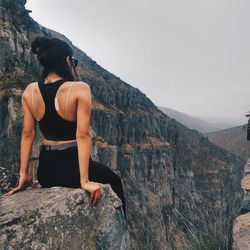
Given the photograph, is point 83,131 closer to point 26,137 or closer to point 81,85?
point 81,85

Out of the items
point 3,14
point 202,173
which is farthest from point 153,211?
point 3,14

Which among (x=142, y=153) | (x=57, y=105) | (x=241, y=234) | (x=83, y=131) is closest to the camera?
(x=83, y=131)

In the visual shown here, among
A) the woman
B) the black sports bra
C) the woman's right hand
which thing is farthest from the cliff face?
the woman's right hand

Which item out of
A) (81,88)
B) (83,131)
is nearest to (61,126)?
(83,131)

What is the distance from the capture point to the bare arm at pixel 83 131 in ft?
13.1

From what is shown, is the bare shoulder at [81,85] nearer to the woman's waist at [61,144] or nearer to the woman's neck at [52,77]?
the woman's neck at [52,77]

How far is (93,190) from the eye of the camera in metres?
3.92

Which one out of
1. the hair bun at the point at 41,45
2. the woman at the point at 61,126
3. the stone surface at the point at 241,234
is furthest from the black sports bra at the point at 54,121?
the stone surface at the point at 241,234

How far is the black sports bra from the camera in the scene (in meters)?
4.27

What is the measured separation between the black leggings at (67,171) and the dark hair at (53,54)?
2.91 feet

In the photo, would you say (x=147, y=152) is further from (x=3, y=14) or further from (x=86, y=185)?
(x=86, y=185)

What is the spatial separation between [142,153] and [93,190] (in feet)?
320

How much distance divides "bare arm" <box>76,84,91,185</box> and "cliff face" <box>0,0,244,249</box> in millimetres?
33689

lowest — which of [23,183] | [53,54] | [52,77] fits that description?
[23,183]
